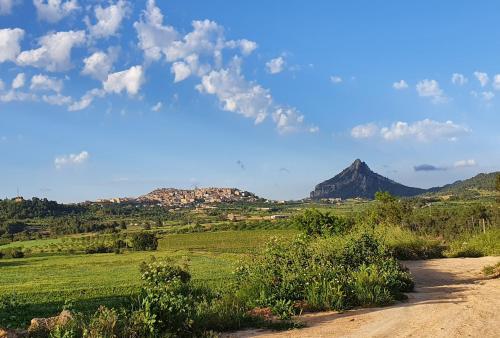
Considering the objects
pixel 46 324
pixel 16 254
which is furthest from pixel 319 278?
pixel 16 254

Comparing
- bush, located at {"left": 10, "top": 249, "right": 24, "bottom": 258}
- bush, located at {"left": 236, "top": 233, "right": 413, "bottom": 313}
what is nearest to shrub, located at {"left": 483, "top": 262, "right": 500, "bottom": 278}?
bush, located at {"left": 236, "top": 233, "right": 413, "bottom": 313}

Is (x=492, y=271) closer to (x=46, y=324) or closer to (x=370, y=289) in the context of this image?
(x=370, y=289)

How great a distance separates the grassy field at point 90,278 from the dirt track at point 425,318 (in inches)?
166

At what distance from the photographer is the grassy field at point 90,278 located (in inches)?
731

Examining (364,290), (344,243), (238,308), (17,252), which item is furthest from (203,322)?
(17,252)

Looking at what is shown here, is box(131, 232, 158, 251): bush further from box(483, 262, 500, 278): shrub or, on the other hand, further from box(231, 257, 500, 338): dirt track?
box(231, 257, 500, 338): dirt track

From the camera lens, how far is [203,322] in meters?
8.72

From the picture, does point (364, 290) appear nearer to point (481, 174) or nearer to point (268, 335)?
point (268, 335)

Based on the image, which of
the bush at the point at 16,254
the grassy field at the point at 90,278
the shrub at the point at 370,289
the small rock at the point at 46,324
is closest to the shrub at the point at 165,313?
the small rock at the point at 46,324

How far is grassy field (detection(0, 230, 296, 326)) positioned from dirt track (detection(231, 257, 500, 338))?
13.8ft

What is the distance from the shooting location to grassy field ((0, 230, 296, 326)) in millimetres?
18562

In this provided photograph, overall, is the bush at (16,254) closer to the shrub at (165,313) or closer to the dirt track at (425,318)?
the dirt track at (425,318)

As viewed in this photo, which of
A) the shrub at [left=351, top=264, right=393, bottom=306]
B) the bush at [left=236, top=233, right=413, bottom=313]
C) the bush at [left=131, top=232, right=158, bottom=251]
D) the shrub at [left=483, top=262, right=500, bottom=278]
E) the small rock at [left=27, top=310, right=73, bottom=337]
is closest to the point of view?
the small rock at [left=27, top=310, right=73, bottom=337]

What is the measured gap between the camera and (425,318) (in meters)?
9.20
